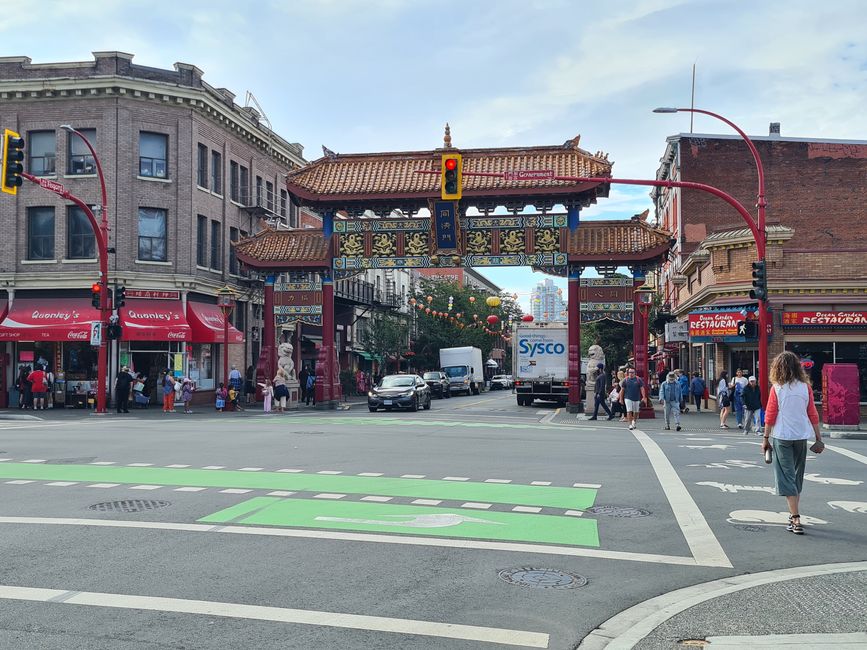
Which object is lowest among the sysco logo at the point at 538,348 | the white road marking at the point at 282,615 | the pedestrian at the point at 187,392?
the white road marking at the point at 282,615

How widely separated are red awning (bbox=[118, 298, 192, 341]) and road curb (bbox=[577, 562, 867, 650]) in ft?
94.5

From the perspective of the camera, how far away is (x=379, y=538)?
8.03 metres

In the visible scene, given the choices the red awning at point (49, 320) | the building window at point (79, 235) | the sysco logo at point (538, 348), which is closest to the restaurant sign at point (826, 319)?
the sysco logo at point (538, 348)

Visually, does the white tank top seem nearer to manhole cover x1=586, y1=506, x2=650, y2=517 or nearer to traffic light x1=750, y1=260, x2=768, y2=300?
manhole cover x1=586, y1=506, x2=650, y2=517

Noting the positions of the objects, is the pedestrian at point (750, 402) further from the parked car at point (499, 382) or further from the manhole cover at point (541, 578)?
the parked car at point (499, 382)

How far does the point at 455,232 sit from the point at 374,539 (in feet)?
83.4

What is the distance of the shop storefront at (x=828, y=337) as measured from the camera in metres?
28.2

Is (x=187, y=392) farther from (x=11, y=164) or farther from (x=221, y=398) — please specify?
(x=11, y=164)

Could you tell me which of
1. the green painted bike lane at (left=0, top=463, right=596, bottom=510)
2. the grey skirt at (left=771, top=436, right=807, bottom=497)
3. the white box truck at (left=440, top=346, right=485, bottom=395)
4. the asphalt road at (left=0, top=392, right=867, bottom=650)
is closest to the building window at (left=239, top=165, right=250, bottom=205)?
the white box truck at (left=440, top=346, right=485, bottom=395)

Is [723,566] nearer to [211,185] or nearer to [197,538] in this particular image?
[197,538]

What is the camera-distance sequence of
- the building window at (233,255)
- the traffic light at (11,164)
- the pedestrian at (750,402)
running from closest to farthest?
the traffic light at (11,164) < the pedestrian at (750,402) < the building window at (233,255)

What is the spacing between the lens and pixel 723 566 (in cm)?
729

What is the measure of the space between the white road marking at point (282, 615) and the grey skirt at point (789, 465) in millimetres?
4321

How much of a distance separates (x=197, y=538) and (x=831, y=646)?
18.2 ft
